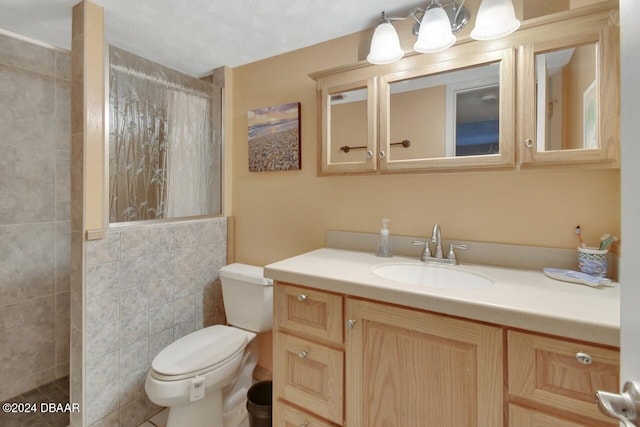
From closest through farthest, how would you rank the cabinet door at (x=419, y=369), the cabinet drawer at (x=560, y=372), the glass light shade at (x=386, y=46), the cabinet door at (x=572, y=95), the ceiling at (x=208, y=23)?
the cabinet drawer at (x=560, y=372)
the cabinet door at (x=419, y=369)
the cabinet door at (x=572, y=95)
the glass light shade at (x=386, y=46)
the ceiling at (x=208, y=23)

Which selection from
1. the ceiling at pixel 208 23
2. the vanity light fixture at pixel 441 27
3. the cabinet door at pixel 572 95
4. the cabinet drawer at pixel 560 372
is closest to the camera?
the cabinet drawer at pixel 560 372

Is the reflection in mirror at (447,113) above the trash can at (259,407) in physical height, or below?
above

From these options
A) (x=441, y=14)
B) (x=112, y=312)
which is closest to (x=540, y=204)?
(x=441, y=14)

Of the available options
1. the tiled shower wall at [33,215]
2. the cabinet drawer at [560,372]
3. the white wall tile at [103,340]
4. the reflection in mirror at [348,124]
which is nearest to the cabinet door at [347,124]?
the reflection in mirror at [348,124]

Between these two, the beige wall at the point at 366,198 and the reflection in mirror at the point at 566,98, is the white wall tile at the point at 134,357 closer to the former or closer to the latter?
the beige wall at the point at 366,198

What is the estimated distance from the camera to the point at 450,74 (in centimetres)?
124

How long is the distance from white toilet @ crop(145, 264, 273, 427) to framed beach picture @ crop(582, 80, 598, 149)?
151 cm

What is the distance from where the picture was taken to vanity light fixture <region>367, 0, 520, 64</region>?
41.5 inches

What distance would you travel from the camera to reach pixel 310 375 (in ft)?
3.72

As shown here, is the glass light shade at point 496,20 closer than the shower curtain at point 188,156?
Yes

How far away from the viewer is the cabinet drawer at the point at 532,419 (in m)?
0.74

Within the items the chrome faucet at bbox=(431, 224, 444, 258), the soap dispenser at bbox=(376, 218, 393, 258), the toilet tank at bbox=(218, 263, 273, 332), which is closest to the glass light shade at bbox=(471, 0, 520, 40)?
the chrome faucet at bbox=(431, 224, 444, 258)

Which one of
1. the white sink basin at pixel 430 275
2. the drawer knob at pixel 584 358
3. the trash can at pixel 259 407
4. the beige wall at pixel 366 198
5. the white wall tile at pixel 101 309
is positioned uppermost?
the beige wall at pixel 366 198

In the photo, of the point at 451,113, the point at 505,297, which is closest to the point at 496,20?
the point at 451,113
